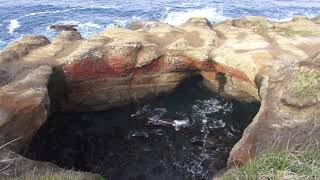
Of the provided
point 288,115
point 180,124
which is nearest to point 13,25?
point 180,124

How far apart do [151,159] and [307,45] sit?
10057mm

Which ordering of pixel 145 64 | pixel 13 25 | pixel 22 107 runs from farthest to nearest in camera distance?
pixel 13 25
pixel 145 64
pixel 22 107

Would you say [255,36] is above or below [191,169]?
above

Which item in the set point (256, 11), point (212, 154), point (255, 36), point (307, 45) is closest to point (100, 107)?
point (212, 154)

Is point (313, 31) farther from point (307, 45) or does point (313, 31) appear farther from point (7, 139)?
point (7, 139)

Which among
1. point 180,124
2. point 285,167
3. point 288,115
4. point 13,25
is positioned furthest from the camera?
point 13,25

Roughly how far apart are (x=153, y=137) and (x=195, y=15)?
22.8 metres

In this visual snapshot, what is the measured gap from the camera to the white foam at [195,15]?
137ft

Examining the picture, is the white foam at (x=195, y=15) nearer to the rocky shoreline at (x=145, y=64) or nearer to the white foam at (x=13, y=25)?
the white foam at (x=13, y=25)

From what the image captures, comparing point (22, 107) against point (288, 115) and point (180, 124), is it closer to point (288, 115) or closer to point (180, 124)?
point (180, 124)

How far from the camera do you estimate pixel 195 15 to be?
43125 millimetres

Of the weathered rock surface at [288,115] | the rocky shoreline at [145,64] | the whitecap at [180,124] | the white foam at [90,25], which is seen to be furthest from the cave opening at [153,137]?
the white foam at [90,25]

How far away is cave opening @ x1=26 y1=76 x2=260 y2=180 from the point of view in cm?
2000

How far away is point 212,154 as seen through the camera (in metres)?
20.8
